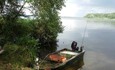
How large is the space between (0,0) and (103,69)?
16.4 metres

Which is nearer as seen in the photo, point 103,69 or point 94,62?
point 103,69

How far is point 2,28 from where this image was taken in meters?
19.3

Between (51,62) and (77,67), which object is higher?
(51,62)

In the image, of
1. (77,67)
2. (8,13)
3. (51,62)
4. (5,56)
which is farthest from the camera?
(77,67)

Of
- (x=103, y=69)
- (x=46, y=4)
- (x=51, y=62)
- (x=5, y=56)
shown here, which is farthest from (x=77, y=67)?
(x=5, y=56)

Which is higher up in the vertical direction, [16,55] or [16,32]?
[16,32]

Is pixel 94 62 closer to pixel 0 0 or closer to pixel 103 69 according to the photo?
pixel 103 69

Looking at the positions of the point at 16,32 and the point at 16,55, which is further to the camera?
the point at 16,32

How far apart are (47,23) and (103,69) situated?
12850 millimetres

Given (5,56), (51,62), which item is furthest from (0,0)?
(51,62)

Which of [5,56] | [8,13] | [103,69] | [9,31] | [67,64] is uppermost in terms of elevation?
[8,13]

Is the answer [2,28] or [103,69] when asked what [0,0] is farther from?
[103,69]

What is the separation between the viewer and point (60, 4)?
3956 centimetres

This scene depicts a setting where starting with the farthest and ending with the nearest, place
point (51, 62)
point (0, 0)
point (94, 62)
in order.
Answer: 1. point (94, 62)
2. point (51, 62)
3. point (0, 0)
